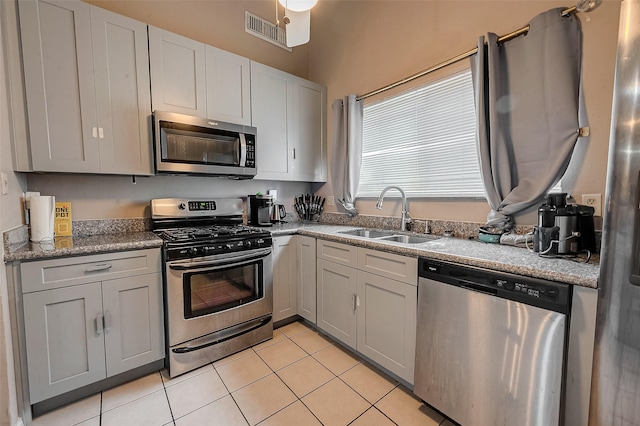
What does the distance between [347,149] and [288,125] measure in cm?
68

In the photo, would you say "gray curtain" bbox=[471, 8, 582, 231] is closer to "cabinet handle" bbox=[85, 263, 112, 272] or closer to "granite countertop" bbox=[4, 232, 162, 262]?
"granite countertop" bbox=[4, 232, 162, 262]

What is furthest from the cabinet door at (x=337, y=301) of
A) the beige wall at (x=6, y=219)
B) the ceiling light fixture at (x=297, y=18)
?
the beige wall at (x=6, y=219)

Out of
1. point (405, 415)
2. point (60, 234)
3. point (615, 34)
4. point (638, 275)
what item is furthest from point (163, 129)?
point (615, 34)

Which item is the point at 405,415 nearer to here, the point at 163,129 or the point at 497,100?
the point at 497,100

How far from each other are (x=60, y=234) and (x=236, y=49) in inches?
90.4

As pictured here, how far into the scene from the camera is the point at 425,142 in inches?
88.5

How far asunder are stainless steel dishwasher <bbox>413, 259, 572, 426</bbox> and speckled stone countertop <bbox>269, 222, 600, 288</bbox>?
0.04 meters

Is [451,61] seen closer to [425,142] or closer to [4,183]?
[425,142]

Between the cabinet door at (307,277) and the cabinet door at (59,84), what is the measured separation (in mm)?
1664

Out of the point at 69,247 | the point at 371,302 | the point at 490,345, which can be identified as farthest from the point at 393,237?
the point at 69,247

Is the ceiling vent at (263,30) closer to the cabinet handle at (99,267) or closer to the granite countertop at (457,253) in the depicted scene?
the granite countertop at (457,253)

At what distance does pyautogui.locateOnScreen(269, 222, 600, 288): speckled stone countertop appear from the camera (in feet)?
3.44

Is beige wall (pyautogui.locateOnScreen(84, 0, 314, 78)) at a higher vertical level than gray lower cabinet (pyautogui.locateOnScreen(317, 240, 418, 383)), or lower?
higher

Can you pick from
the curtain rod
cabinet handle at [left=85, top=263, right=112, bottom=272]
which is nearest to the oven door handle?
cabinet handle at [left=85, top=263, right=112, bottom=272]
